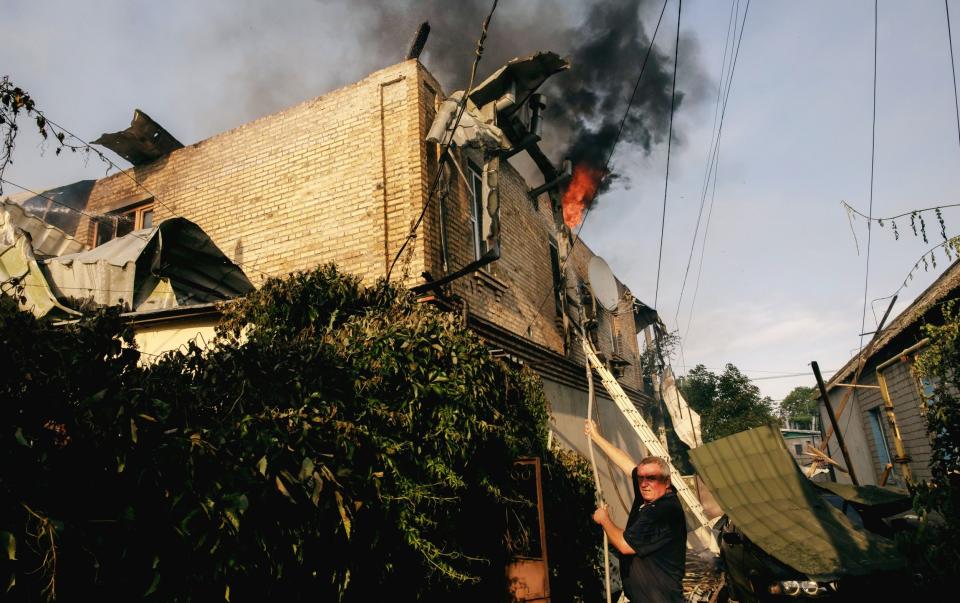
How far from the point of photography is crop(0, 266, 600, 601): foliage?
212 centimetres

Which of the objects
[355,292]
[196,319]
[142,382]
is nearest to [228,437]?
[142,382]

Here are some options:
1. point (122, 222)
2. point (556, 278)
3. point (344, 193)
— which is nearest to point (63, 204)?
point (122, 222)

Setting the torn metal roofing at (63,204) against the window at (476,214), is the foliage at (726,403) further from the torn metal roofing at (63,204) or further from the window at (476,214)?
the torn metal roofing at (63,204)

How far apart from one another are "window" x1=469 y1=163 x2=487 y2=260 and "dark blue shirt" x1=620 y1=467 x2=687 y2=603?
6.28 m

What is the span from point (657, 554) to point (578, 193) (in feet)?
36.9

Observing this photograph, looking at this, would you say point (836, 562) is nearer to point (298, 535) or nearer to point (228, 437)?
point (298, 535)

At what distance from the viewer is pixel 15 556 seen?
5.94 ft

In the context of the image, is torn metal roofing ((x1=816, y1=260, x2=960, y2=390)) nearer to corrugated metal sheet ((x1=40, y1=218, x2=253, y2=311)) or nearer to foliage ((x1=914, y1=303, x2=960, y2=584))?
foliage ((x1=914, y1=303, x2=960, y2=584))

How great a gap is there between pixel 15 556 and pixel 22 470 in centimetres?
32

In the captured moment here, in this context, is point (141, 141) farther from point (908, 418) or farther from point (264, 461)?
point (908, 418)

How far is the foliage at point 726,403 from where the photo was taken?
74.6 ft

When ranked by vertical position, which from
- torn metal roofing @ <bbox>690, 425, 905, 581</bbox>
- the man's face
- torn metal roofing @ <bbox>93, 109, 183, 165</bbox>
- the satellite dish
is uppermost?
torn metal roofing @ <bbox>93, 109, 183, 165</bbox>

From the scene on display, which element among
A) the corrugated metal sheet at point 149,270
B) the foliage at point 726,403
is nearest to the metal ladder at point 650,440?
the corrugated metal sheet at point 149,270

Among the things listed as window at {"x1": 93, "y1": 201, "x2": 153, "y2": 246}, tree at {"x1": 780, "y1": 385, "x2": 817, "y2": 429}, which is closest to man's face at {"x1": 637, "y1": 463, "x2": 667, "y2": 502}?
window at {"x1": 93, "y1": 201, "x2": 153, "y2": 246}
